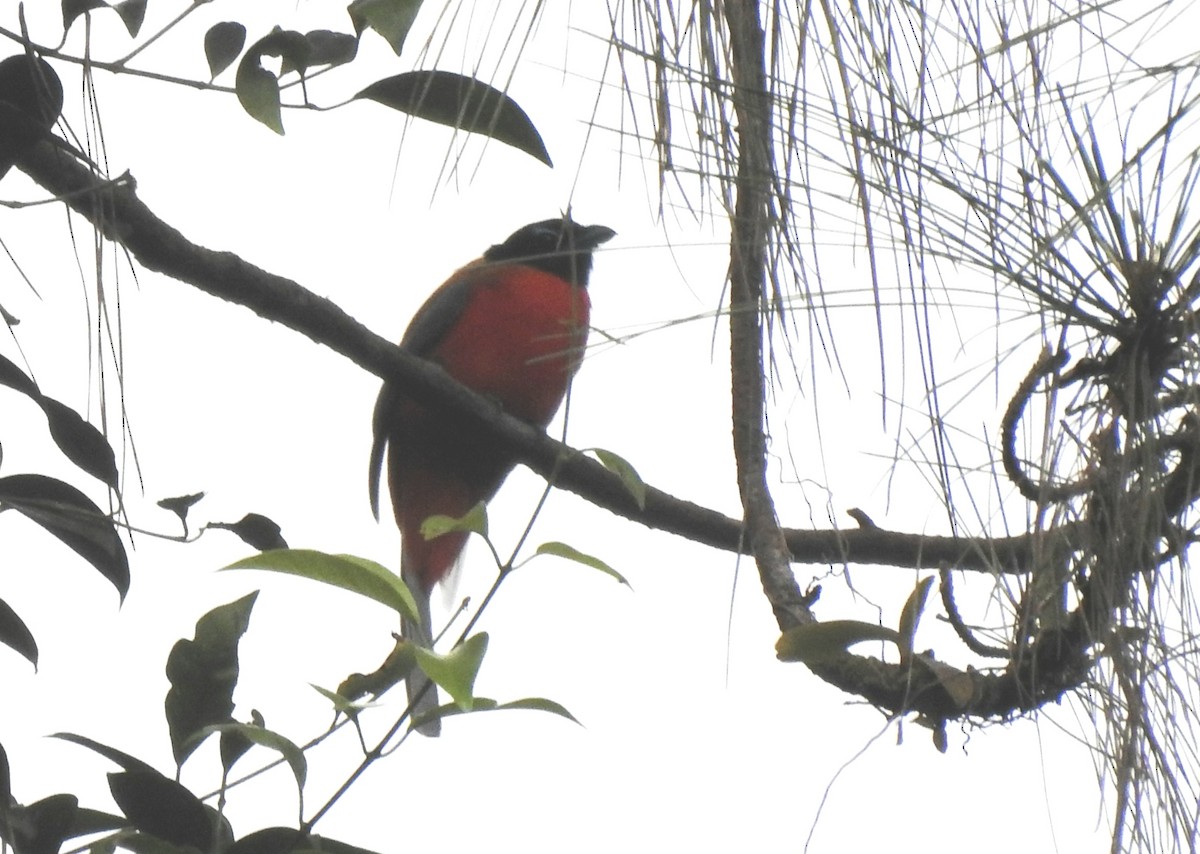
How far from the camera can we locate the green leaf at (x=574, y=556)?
1.35 m

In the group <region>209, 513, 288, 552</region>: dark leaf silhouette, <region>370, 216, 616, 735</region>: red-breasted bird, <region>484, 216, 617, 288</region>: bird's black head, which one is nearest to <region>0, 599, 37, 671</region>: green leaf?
<region>209, 513, 288, 552</region>: dark leaf silhouette

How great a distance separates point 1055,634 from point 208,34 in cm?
117

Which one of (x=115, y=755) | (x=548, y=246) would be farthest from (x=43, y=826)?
(x=548, y=246)

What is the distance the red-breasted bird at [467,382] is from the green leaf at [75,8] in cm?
262

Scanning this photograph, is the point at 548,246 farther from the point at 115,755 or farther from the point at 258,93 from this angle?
the point at 115,755

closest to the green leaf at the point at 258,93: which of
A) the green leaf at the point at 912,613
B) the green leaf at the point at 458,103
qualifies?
the green leaf at the point at 458,103

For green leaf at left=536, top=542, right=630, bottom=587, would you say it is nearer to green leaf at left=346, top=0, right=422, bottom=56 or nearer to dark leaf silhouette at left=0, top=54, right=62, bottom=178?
green leaf at left=346, top=0, right=422, bottom=56

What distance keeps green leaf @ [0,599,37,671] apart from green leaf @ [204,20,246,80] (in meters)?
0.64

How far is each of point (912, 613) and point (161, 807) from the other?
0.91 meters

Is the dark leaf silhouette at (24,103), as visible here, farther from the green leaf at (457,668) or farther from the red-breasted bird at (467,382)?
the red-breasted bird at (467,382)

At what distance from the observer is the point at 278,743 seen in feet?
4.18

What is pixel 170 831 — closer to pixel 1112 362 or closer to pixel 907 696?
pixel 907 696

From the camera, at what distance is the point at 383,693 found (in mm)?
1400

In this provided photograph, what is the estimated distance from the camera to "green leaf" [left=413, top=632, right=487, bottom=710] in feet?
3.83
